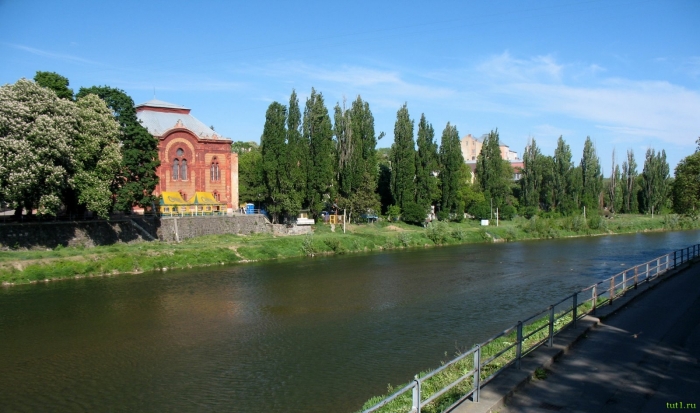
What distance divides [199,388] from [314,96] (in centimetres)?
4383

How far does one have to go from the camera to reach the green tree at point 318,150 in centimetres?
5316

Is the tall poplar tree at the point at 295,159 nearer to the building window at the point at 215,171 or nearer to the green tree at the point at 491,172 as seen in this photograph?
the building window at the point at 215,171

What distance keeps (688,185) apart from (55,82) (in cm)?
4018

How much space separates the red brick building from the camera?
51594 mm

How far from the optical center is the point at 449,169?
6391cm

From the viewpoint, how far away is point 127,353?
16.8m

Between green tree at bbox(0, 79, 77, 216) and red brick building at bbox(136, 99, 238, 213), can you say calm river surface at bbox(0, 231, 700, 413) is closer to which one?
green tree at bbox(0, 79, 77, 216)

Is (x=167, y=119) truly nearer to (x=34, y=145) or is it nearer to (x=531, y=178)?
(x=34, y=145)

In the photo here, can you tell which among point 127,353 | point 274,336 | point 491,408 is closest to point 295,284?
point 274,336

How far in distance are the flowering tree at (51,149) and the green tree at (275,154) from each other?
16.4 m

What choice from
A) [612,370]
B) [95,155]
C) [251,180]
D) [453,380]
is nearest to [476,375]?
[453,380]

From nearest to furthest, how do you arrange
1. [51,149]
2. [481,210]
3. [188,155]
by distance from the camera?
1. [51,149]
2. [188,155]
3. [481,210]

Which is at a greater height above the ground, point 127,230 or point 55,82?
point 55,82

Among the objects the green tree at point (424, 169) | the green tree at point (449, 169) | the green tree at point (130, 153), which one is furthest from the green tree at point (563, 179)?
the green tree at point (130, 153)
